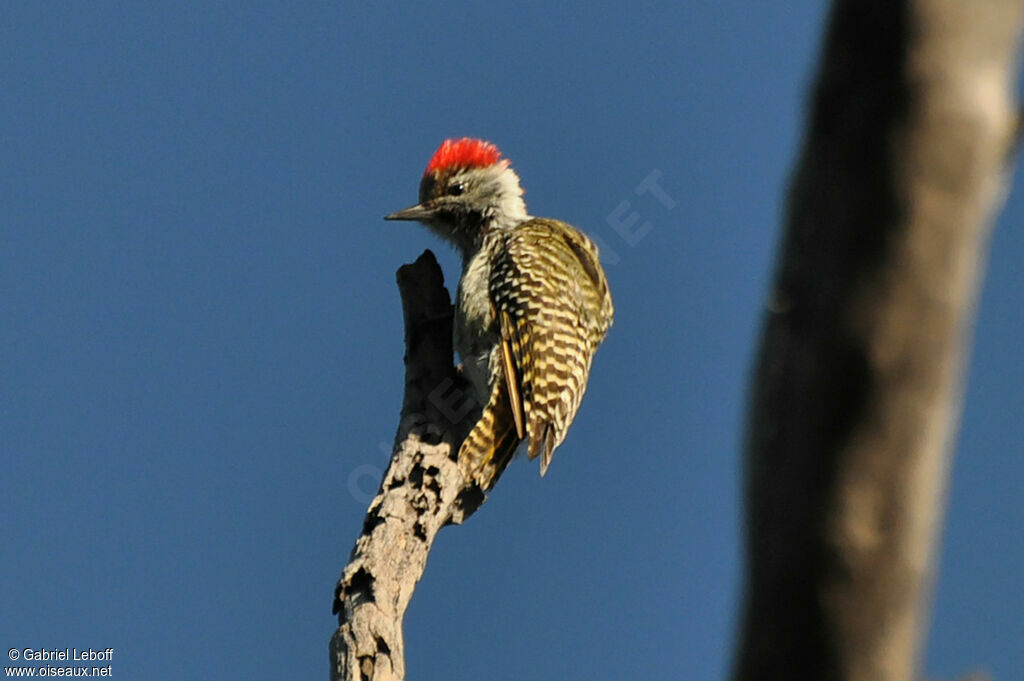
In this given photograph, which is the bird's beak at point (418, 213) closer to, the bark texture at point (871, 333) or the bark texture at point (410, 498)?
the bark texture at point (410, 498)

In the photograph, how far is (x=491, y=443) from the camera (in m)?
6.29

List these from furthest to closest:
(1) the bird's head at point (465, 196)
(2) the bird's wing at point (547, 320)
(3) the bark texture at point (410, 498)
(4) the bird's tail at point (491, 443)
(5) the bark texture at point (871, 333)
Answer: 1. (1) the bird's head at point (465, 196)
2. (2) the bird's wing at point (547, 320)
3. (4) the bird's tail at point (491, 443)
4. (3) the bark texture at point (410, 498)
5. (5) the bark texture at point (871, 333)

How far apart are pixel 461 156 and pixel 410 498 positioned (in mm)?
3141

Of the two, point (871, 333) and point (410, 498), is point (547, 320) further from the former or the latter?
point (871, 333)

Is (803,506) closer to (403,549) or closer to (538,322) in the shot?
(403,549)

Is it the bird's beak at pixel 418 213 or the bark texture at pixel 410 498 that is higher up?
the bird's beak at pixel 418 213

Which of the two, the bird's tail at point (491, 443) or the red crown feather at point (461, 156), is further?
the red crown feather at point (461, 156)

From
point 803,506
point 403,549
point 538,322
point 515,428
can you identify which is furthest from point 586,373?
point 803,506

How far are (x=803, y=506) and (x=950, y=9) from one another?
2.40ft

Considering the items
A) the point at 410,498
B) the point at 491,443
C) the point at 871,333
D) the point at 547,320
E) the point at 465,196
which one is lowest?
the point at 871,333

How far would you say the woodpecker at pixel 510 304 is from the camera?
6688mm

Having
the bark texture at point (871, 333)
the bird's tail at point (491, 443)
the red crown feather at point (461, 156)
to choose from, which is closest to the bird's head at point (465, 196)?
the red crown feather at point (461, 156)

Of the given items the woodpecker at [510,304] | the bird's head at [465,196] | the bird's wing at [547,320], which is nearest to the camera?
the woodpecker at [510,304]

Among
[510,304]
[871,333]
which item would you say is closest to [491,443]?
[510,304]
